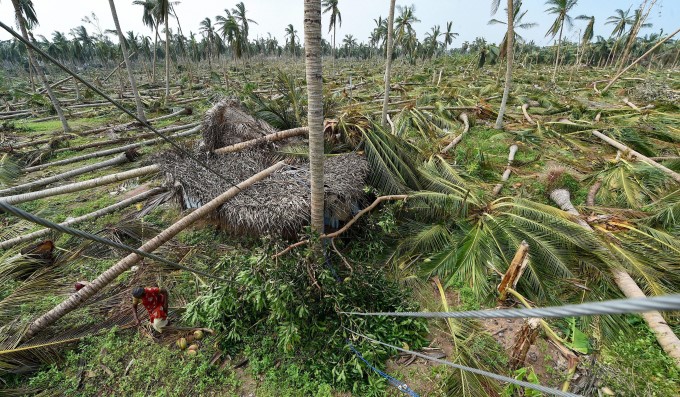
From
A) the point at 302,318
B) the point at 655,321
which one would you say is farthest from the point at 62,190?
the point at 655,321

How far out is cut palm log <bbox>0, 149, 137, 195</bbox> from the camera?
638cm

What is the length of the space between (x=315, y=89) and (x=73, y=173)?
23.5ft

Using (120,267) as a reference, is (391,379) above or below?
below

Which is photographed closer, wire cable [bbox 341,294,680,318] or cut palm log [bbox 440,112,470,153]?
wire cable [bbox 341,294,680,318]

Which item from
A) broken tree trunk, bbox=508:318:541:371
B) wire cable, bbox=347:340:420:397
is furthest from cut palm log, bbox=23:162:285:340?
broken tree trunk, bbox=508:318:541:371

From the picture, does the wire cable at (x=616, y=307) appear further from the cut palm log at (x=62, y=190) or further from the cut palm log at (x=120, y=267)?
the cut palm log at (x=62, y=190)

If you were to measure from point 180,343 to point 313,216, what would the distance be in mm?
2255

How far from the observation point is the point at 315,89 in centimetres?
313

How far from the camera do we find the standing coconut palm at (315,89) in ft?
9.48

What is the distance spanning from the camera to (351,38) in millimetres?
64250

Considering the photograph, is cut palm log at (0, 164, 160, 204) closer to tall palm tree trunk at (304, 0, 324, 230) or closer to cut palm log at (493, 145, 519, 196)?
tall palm tree trunk at (304, 0, 324, 230)

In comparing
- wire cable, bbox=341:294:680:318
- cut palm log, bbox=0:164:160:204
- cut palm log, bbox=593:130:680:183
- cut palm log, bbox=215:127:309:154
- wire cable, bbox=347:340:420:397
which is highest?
wire cable, bbox=341:294:680:318

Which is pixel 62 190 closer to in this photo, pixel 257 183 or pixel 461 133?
pixel 257 183

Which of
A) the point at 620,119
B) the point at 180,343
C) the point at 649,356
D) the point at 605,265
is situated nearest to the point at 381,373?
the point at 180,343
